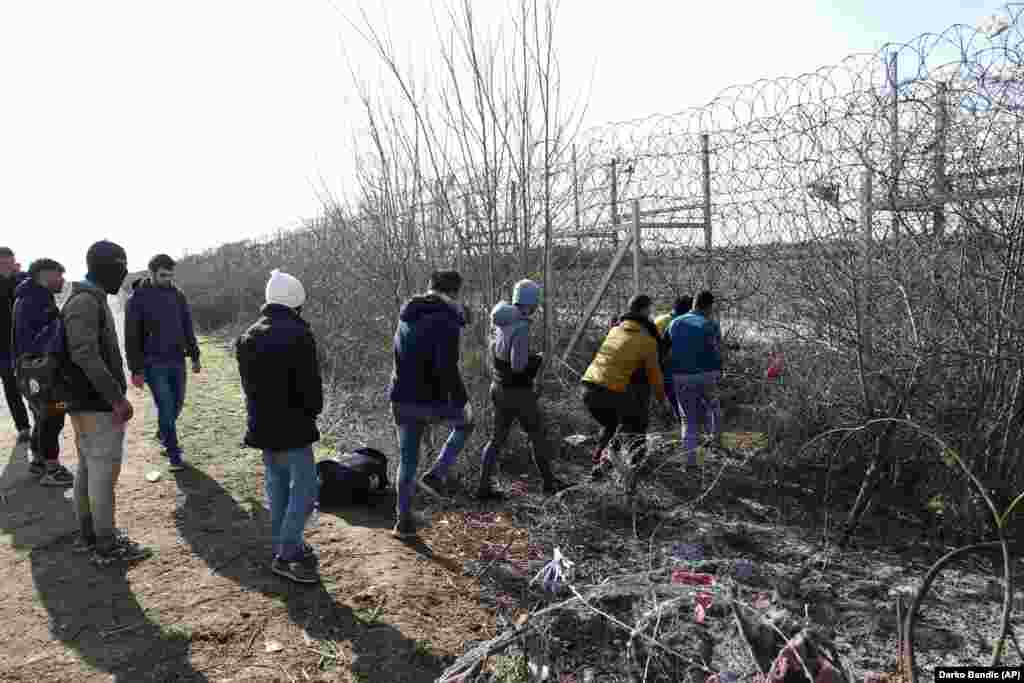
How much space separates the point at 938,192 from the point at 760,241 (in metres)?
1.96

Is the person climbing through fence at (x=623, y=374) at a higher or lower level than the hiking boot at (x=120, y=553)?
higher

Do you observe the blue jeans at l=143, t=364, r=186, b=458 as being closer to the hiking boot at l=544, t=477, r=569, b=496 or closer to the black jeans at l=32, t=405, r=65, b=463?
the black jeans at l=32, t=405, r=65, b=463

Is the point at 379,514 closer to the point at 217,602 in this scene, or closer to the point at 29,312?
the point at 217,602

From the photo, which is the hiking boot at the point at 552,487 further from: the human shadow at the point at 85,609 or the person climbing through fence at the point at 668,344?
the human shadow at the point at 85,609

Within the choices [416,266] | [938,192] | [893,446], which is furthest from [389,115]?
[893,446]

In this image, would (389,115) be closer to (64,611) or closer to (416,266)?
(416,266)

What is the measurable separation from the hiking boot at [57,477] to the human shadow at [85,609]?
34cm

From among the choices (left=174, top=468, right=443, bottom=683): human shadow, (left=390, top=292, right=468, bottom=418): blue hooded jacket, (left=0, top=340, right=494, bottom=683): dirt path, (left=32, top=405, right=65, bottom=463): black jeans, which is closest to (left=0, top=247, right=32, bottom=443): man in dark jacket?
(left=32, top=405, right=65, bottom=463): black jeans

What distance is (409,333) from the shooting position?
367 cm

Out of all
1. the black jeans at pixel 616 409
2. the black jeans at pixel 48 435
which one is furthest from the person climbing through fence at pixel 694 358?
the black jeans at pixel 48 435

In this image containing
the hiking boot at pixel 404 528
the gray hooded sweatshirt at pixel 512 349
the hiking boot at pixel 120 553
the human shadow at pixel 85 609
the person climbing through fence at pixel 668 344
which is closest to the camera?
the human shadow at pixel 85 609

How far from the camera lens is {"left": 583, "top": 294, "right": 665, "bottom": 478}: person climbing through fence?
14.9 ft

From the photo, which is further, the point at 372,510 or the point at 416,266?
the point at 416,266

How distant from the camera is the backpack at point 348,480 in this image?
4301mm
